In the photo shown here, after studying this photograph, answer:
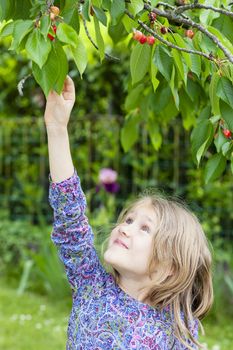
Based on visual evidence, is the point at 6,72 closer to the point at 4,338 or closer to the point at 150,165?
the point at 150,165

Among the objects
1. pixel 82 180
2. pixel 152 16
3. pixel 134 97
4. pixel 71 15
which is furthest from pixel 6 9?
pixel 82 180

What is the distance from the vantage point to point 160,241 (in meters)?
2.10

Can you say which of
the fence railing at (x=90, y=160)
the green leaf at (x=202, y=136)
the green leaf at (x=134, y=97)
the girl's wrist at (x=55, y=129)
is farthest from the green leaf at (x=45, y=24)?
the fence railing at (x=90, y=160)

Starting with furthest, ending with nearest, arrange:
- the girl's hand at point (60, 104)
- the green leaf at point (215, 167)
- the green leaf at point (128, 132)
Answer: the green leaf at point (128, 132), the green leaf at point (215, 167), the girl's hand at point (60, 104)

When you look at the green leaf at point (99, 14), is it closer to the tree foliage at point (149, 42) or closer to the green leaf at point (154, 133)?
the tree foliage at point (149, 42)

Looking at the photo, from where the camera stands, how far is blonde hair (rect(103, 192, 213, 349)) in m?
2.10

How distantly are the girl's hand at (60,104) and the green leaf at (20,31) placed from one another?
358 millimetres

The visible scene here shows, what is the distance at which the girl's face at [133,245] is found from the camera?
2.01 meters

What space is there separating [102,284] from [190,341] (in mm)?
298

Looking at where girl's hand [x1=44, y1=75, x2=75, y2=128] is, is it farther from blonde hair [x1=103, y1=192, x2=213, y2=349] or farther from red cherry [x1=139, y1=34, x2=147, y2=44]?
blonde hair [x1=103, y1=192, x2=213, y2=349]

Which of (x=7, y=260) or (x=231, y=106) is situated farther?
(x=7, y=260)

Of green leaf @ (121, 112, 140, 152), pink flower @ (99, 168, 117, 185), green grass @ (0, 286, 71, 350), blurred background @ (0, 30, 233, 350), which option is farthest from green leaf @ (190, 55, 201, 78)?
pink flower @ (99, 168, 117, 185)

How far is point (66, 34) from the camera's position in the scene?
1.49 meters

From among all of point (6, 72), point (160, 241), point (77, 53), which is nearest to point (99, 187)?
point (6, 72)
